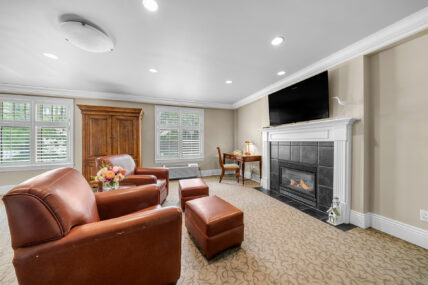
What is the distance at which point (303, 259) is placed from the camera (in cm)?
158

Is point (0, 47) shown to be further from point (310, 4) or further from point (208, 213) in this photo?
point (310, 4)

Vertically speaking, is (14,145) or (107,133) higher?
(107,133)

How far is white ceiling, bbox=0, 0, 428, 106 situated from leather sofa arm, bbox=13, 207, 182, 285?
6.23 feet

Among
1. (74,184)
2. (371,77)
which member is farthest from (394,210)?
(74,184)

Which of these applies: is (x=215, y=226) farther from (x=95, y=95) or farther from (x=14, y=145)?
(x=14, y=145)

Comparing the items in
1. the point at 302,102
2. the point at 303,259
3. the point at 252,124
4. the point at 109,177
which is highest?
the point at 302,102

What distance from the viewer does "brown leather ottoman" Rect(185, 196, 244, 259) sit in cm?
154

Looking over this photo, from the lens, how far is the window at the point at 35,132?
11.4ft

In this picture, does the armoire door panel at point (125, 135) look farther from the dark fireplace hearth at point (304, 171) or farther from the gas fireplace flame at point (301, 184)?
the gas fireplace flame at point (301, 184)

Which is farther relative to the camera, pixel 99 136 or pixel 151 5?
pixel 99 136

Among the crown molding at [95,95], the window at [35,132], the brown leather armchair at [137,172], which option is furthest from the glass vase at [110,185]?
the crown molding at [95,95]

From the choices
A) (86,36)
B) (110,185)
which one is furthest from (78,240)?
(86,36)

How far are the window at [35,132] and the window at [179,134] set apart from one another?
215cm

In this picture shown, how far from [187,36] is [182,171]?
11.8ft
